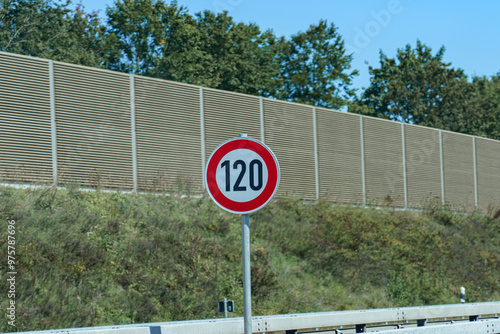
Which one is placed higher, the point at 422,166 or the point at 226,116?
the point at 226,116

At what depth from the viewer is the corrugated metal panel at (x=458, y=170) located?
3375 centimetres

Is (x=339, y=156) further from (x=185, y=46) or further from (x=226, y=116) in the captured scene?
(x=185, y=46)

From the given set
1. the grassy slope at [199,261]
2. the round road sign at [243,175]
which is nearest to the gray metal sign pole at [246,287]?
the round road sign at [243,175]

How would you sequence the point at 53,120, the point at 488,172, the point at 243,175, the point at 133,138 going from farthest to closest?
1. the point at 488,172
2. the point at 133,138
3. the point at 53,120
4. the point at 243,175

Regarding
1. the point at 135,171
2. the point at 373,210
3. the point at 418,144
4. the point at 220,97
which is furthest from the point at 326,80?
the point at 135,171

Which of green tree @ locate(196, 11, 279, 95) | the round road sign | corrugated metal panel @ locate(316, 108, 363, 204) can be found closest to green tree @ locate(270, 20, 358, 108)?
green tree @ locate(196, 11, 279, 95)

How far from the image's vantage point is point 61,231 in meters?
15.6

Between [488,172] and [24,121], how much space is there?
26.7m

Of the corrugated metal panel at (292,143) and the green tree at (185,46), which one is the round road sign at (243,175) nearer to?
the corrugated metal panel at (292,143)

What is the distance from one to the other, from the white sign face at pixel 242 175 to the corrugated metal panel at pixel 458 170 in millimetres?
28158

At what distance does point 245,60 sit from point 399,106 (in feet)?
64.3

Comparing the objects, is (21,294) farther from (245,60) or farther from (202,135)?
(245,60)

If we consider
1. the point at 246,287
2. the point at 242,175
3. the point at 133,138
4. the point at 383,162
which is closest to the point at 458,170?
the point at 383,162

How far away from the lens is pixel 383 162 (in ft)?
98.2
